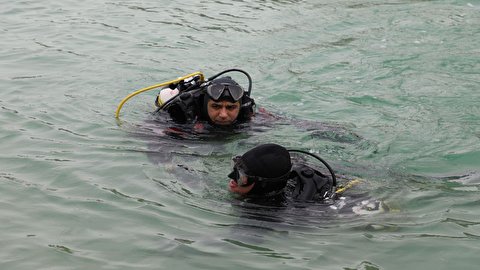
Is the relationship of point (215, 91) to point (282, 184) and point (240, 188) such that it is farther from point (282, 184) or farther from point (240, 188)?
point (282, 184)

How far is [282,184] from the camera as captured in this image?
197 inches

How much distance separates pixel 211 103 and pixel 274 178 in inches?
80.3

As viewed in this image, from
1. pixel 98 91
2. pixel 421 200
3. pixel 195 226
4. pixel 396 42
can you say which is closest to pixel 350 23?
pixel 396 42

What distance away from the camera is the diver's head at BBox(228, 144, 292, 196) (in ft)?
15.9

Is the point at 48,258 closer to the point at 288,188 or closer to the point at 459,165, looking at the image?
the point at 288,188

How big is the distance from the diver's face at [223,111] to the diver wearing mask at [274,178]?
1.68 metres

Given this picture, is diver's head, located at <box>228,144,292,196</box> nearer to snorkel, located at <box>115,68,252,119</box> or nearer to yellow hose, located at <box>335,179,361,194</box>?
yellow hose, located at <box>335,179,361,194</box>

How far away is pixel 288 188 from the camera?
5270 millimetres

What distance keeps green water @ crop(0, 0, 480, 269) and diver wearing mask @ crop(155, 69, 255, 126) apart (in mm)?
224

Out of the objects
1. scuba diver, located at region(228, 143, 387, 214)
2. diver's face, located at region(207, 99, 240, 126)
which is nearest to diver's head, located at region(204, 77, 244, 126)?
diver's face, located at region(207, 99, 240, 126)

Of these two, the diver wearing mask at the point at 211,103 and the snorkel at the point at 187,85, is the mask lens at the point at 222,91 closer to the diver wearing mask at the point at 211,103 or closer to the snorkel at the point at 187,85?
the diver wearing mask at the point at 211,103

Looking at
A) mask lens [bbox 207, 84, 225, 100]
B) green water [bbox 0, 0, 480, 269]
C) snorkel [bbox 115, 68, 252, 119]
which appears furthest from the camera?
snorkel [bbox 115, 68, 252, 119]

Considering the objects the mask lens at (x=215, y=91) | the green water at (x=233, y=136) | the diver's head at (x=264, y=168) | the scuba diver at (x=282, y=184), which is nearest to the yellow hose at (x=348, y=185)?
the scuba diver at (x=282, y=184)

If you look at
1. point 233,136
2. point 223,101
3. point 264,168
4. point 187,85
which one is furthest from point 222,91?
point 264,168
